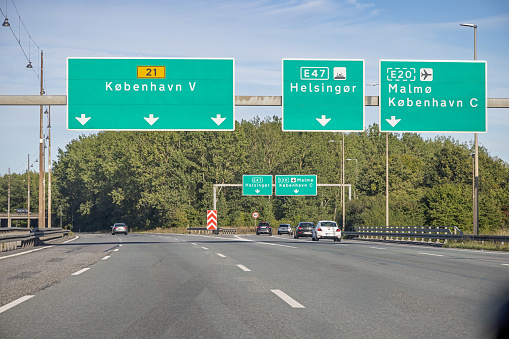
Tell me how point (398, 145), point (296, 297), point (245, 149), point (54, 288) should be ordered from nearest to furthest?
point (296, 297)
point (54, 288)
point (245, 149)
point (398, 145)

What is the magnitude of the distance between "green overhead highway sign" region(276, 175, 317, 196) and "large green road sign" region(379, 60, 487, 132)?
39600 millimetres

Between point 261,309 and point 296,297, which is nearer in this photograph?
point 261,309

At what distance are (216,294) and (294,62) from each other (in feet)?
52.6

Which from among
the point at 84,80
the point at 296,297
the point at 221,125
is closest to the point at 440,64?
the point at 221,125

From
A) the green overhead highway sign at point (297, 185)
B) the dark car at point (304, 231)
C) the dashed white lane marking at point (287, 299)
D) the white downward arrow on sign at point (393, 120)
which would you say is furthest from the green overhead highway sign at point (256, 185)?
the dashed white lane marking at point (287, 299)

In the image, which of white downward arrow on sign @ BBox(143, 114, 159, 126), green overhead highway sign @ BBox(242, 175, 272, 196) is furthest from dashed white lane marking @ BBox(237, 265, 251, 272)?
green overhead highway sign @ BBox(242, 175, 272, 196)

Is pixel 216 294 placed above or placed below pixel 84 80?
below

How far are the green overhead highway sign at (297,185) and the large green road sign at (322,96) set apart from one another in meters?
39.6

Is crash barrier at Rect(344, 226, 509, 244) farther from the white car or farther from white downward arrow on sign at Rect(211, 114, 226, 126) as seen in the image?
white downward arrow on sign at Rect(211, 114, 226, 126)

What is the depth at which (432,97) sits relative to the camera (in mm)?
24797

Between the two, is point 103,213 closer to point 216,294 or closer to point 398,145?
point 398,145

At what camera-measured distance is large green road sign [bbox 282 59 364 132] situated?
24438 millimetres

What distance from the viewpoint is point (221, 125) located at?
24234mm

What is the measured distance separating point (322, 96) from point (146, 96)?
6.83 meters
